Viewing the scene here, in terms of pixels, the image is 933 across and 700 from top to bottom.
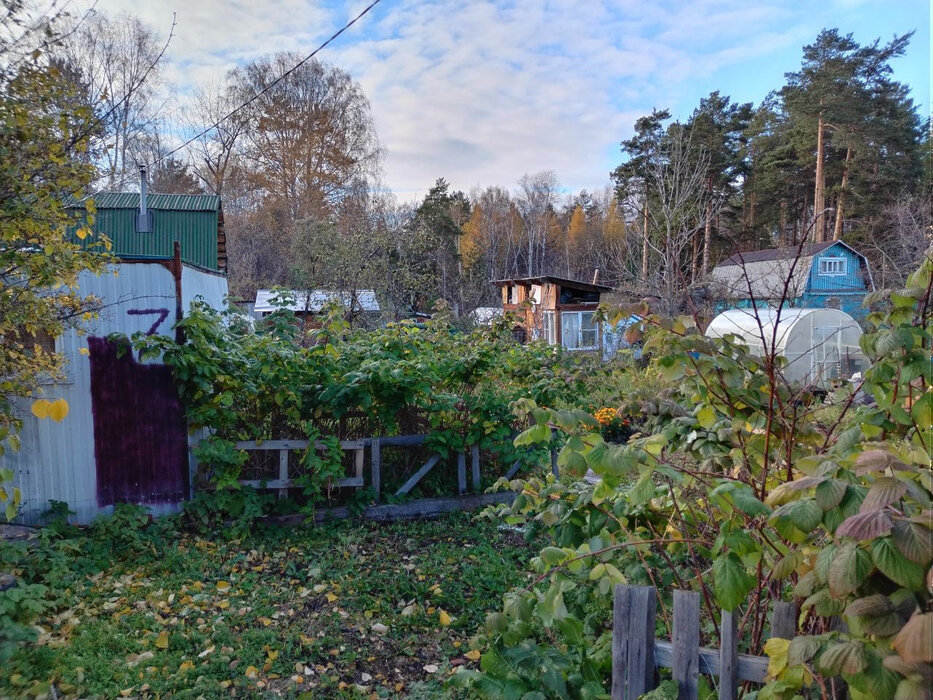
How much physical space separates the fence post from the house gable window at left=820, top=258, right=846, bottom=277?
1007 inches

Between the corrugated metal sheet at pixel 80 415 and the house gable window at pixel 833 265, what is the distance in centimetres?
2496

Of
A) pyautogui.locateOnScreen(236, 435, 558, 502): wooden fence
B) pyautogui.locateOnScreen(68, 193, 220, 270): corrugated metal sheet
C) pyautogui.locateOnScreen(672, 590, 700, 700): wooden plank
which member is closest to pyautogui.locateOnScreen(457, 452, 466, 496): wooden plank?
pyautogui.locateOnScreen(236, 435, 558, 502): wooden fence

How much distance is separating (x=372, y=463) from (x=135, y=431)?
2.12m

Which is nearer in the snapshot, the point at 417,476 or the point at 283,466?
the point at 283,466

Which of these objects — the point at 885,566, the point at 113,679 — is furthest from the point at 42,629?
the point at 885,566

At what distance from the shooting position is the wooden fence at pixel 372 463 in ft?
17.7

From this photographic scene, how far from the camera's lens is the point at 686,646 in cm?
192

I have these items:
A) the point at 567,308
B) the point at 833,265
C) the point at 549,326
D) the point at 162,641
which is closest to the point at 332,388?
the point at 162,641

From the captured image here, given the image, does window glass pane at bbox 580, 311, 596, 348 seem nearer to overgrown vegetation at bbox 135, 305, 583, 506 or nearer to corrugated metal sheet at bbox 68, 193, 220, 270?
corrugated metal sheet at bbox 68, 193, 220, 270

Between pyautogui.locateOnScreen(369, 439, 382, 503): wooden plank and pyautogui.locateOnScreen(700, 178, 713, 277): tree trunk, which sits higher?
pyautogui.locateOnScreen(700, 178, 713, 277): tree trunk

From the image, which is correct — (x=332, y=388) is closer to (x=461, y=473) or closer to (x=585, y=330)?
(x=461, y=473)

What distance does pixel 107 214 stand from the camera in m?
12.9

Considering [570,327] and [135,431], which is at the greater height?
[570,327]

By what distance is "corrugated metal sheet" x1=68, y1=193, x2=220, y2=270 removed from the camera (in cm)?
1298
